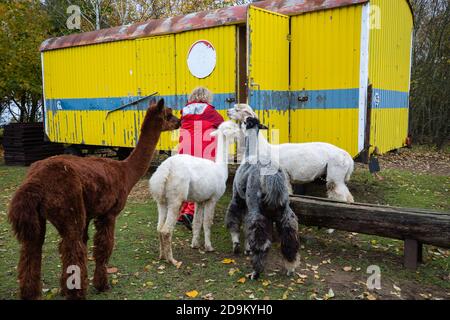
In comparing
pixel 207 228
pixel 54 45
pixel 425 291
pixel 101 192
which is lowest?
pixel 425 291

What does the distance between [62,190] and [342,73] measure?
17.4ft

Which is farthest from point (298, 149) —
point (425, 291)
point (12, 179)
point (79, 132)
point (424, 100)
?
point (424, 100)

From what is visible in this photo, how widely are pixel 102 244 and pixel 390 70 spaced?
6643 mm

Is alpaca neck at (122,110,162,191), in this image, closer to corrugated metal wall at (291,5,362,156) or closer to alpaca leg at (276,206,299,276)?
alpaca leg at (276,206,299,276)

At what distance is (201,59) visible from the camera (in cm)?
856

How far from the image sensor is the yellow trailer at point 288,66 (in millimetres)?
7062

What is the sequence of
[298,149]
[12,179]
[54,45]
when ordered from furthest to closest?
1. [54,45]
2. [12,179]
3. [298,149]

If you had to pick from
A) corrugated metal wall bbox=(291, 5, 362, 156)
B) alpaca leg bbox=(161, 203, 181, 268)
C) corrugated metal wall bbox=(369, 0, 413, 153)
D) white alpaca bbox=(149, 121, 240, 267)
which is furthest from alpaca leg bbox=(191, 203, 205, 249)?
corrugated metal wall bbox=(369, 0, 413, 153)

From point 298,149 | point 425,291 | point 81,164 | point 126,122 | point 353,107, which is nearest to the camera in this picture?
point 81,164

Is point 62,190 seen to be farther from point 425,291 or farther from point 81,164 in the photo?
point 425,291

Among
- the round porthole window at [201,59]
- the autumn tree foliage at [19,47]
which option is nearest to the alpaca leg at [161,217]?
the round porthole window at [201,59]

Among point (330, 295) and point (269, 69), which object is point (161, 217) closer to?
point (330, 295)

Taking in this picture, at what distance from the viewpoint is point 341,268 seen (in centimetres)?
496

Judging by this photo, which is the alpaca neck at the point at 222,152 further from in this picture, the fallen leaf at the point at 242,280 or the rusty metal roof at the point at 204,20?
the rusty metal roof at the point at 204,20
